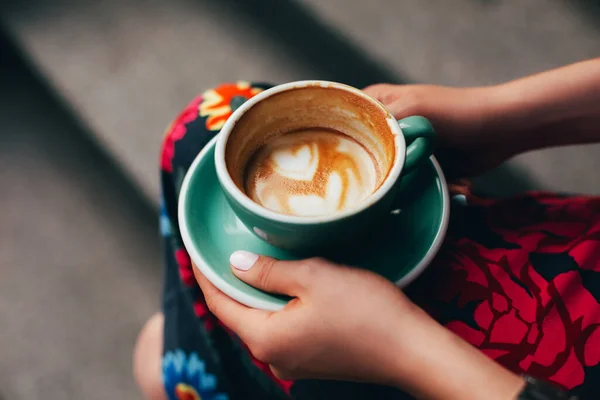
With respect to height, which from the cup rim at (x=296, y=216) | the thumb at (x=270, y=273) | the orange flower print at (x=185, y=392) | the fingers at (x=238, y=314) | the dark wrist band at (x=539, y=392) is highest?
the cup rim at (x=296, y=216)

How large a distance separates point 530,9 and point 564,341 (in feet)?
4.34

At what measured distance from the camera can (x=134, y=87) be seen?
1.46 meters

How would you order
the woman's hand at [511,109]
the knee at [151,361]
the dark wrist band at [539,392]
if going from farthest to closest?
the knee at [151,361] < the woman's hand at [511,109] < the dark wrist band at [539,392]

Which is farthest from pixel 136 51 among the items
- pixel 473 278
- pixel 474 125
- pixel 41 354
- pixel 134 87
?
pixel 473 278

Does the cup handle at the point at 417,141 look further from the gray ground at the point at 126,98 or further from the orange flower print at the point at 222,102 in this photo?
the gray ground at the point at 126,98

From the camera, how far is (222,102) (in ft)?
2.39

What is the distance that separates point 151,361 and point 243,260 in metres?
0.37

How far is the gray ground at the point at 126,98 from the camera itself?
1.17 metres

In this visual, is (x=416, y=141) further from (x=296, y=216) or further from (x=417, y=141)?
(x=296, y=216)

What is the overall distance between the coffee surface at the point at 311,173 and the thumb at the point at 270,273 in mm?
58

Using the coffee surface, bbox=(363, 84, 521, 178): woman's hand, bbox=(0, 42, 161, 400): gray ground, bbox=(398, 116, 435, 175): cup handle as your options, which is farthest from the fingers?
bbox=(0, 42, 161, 400): gray ground

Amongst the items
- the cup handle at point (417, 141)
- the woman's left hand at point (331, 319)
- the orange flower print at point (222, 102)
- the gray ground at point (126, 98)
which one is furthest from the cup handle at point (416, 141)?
the gray ground at point (126, 98)

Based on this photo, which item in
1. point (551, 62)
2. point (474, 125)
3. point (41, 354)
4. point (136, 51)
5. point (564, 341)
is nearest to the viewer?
point (564, 341)

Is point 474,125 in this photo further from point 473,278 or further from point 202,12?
point 202,12
